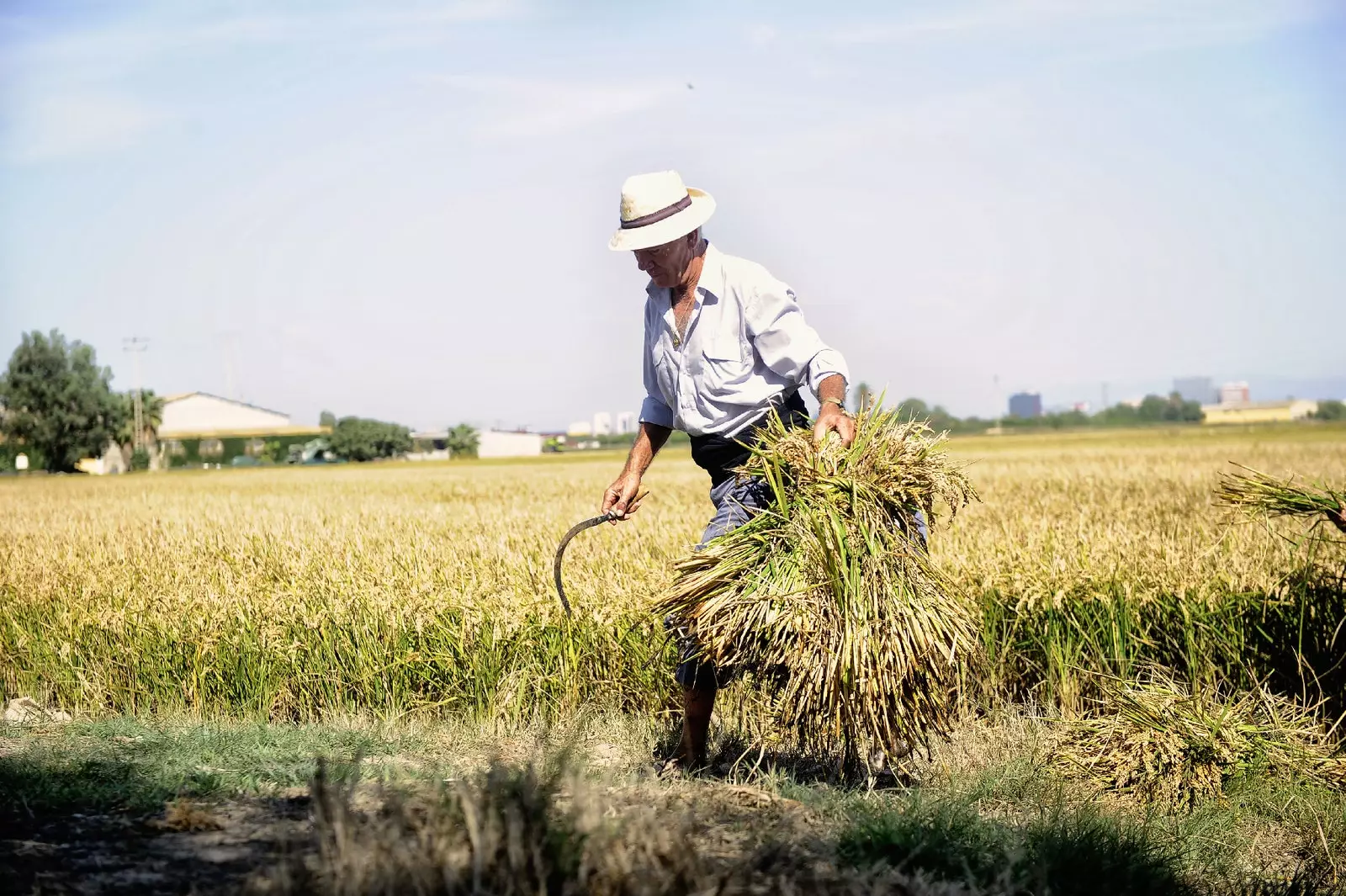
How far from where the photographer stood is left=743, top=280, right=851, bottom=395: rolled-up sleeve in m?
4.78

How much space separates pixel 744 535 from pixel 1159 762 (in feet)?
6.11

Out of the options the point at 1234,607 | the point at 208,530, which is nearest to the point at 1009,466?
the point at 208,530

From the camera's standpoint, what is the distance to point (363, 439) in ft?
259

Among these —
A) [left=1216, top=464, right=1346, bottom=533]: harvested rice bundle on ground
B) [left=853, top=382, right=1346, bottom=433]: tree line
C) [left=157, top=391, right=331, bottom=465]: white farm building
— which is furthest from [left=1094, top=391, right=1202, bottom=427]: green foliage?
[left=1216, top=464, right=1346, bottom=533]: harvested rice bundle on ground

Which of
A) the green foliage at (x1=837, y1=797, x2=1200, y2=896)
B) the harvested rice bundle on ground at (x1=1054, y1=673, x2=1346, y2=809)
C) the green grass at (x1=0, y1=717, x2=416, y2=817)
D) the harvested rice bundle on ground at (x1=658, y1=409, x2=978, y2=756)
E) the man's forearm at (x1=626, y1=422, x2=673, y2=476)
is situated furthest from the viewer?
the man's forearm at (x1=626, y1=422, x2=673, y2=476)

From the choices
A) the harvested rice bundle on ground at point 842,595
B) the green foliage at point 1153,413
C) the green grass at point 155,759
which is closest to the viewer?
the green grass at point 155,759

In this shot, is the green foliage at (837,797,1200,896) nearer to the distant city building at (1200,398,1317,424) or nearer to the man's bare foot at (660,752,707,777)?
the man's bare foot at (660,752,707,777)

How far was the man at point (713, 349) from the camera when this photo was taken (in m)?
4.76

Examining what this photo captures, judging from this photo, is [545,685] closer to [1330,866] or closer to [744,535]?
[744,535]

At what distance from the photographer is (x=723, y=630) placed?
14.3 feet

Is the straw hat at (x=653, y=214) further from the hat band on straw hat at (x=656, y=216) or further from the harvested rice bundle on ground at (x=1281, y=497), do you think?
the harvested rice bundle on ground at (x=1281, y=497)

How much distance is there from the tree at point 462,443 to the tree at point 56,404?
1914cm

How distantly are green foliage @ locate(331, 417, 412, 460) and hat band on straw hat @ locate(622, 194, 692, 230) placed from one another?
7602 centimetres

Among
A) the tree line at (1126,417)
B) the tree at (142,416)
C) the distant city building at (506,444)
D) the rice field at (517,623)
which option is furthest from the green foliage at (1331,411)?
the rice field at (517,623)
